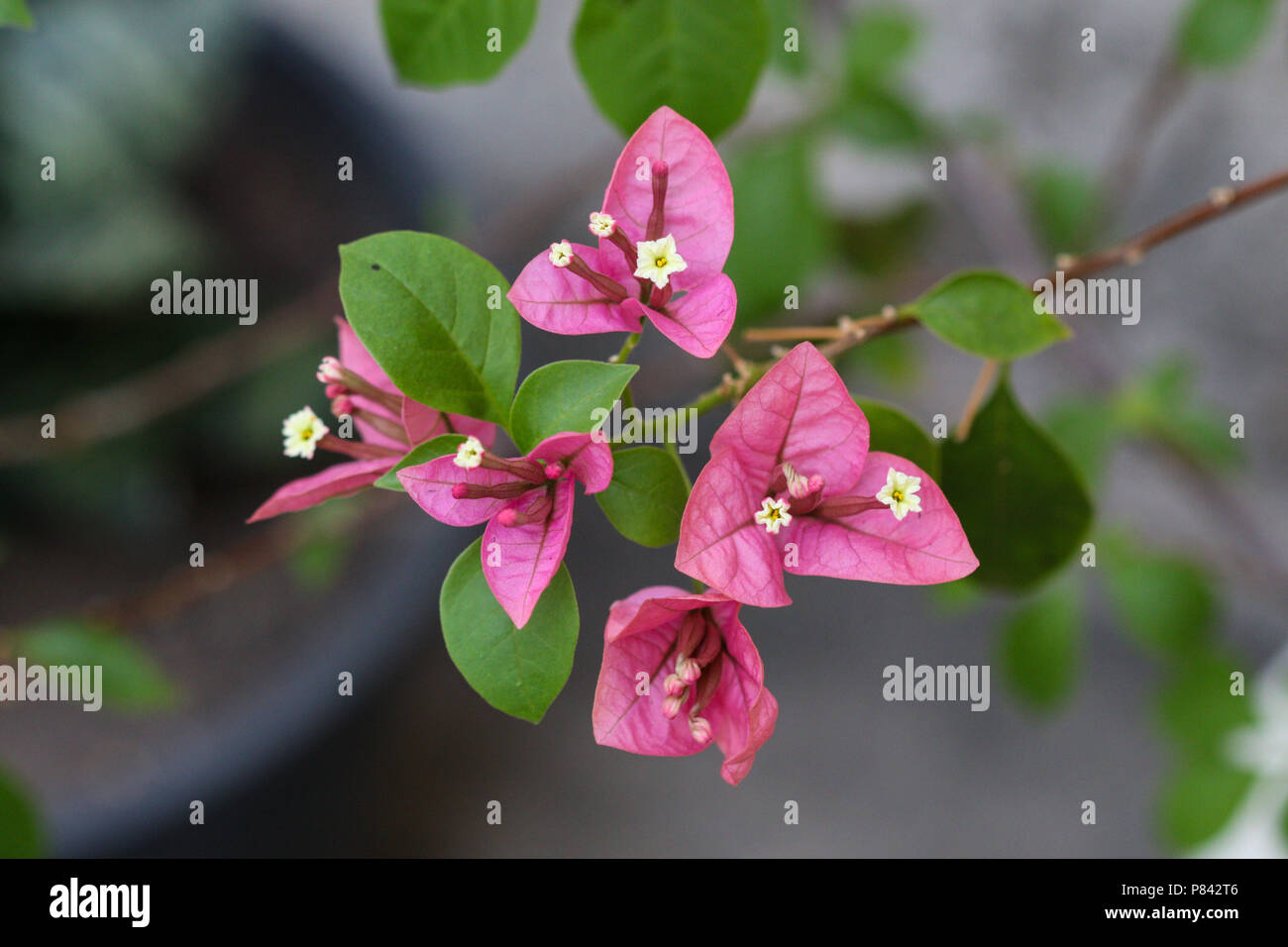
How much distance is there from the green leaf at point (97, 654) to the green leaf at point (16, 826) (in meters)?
0.11

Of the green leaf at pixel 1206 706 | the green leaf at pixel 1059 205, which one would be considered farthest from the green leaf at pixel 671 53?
the green leaf at pixel 1206 706

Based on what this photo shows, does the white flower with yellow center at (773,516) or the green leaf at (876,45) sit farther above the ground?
the green leaf at (876,45)

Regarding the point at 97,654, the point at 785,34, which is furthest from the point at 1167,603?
the point at 97,654

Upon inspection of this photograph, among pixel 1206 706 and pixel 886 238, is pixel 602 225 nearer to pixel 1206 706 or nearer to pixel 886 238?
pixel 886 238

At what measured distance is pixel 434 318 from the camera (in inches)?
17.8

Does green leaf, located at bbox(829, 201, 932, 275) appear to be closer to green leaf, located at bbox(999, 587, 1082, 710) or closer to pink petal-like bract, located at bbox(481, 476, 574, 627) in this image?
green leaf, located at bbox(999, 587, 1082, 710)

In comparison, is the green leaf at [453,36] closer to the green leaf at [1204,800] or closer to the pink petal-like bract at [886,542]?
the pink petal-like bract at [886,542]

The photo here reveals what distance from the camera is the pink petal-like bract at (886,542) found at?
0.44 metres

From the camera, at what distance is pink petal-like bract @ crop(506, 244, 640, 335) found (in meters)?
0.45

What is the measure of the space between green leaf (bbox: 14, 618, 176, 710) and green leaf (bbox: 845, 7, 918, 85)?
824 millimetres

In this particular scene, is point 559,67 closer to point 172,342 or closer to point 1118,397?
point 172,342

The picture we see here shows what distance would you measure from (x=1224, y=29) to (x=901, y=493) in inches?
28.9
